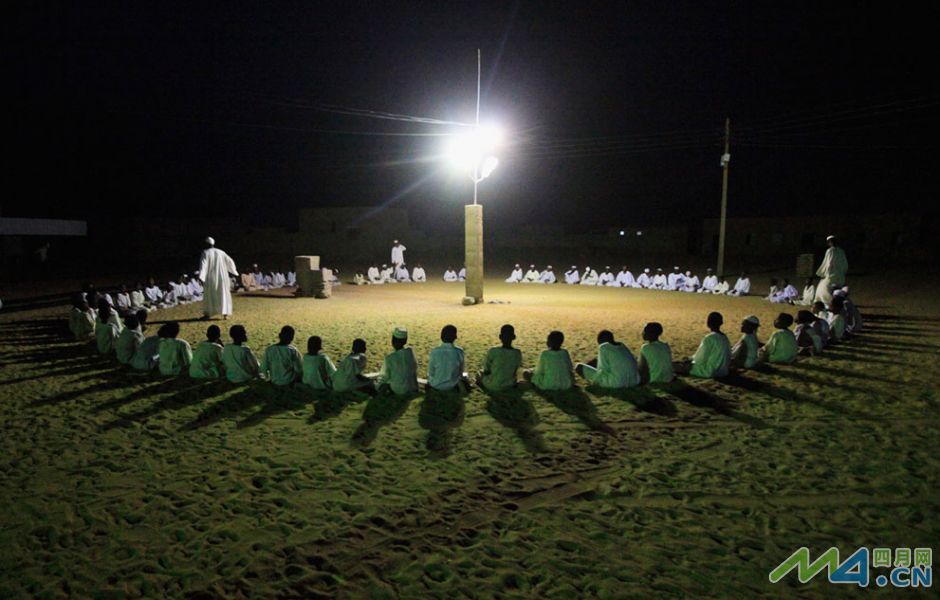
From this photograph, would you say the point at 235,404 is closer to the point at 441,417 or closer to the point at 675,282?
the point at 441,417

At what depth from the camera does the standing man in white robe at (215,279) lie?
13.2 meters

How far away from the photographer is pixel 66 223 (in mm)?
27703

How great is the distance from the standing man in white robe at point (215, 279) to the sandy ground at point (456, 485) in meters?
5.16

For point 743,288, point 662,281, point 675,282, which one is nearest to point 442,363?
point 743,288

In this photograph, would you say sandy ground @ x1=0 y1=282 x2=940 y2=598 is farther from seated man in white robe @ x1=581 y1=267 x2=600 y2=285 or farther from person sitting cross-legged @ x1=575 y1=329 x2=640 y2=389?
seated man in white robe @ x1=581 y1=267 x2=600 y2=285

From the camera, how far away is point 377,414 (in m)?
6.35

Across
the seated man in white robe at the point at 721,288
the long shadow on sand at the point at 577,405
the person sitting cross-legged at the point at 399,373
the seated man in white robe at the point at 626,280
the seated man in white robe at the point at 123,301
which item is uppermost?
the seated man in white robe at the point at 626,280

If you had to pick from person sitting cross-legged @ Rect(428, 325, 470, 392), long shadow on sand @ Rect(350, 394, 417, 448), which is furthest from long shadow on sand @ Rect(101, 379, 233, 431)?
person sitting cross-legged @ Rect(428, 325, 470, 392)

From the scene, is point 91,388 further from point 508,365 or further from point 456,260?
point 456,260

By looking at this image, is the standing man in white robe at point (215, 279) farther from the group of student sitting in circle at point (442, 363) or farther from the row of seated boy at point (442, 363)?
the row of seated boy at point (442, 363)

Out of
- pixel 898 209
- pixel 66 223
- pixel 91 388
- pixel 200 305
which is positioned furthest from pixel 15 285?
pixel 898 209

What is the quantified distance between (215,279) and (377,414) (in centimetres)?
883

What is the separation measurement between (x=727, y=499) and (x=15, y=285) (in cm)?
2570

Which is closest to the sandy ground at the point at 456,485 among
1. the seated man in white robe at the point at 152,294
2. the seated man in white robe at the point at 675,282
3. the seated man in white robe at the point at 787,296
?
the seated man in white robe at the point at 152,294
